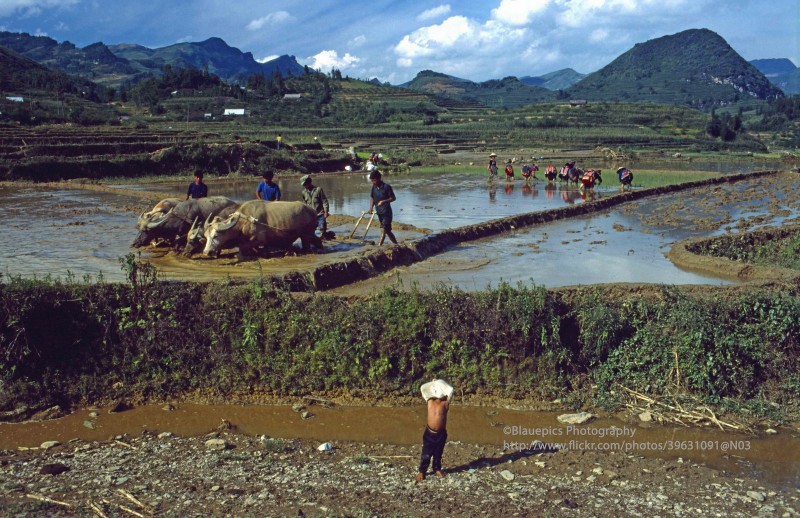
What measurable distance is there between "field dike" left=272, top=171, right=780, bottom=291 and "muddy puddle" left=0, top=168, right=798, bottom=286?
378 millimetres

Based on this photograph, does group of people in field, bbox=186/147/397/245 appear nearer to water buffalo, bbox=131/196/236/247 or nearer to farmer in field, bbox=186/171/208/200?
farmer in field, bbox=186/171/208/200

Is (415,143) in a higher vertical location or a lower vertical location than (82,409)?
higher

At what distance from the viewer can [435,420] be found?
6.25m

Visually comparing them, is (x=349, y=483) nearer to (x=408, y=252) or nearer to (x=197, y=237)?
(x=197, y=237)

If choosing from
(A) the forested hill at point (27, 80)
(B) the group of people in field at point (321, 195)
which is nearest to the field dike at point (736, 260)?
(B) the group of people in field at point (321, 195)

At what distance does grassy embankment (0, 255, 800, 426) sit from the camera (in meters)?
8.34

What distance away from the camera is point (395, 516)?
218 inches

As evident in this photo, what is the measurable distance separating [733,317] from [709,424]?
1742mm

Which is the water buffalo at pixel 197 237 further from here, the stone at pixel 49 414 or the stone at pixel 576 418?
the stone at pixel 576 418

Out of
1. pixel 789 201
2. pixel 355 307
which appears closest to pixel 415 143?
pixel 789 201

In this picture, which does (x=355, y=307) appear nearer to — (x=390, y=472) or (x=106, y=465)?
(x=390, y=472)

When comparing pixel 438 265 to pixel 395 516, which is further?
pixel 438 265

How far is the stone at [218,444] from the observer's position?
282 inches

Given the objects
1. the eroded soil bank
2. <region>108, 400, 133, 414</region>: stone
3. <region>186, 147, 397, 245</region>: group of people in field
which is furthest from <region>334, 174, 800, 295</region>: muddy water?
<region>108, 400, 133, 414</region>: stone
